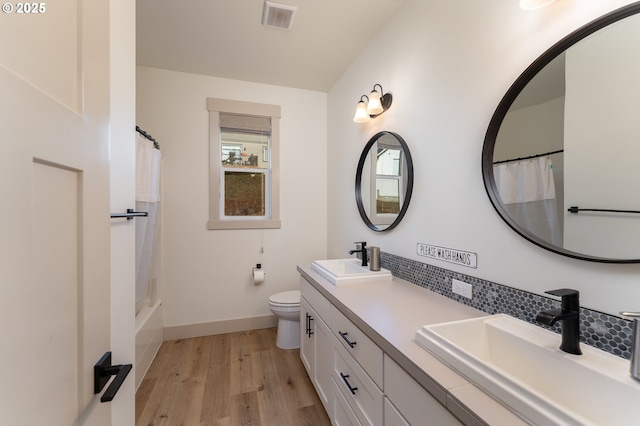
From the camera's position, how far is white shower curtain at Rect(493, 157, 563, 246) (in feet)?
3.21

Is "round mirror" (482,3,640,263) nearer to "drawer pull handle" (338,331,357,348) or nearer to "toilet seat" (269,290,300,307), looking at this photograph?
"drawer pull handle" (338,331,357,348)

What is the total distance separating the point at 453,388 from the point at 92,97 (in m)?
1.17

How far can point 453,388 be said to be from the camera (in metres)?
0.69

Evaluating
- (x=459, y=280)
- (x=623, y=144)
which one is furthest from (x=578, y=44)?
(x=459, y=280)

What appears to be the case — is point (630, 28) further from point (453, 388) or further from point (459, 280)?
point (453, 388)

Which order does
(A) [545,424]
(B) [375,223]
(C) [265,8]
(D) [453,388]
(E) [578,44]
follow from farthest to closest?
1. (B) [375,223]
2. (C) [265,8]
3. (E) [578,44]
4. (D) [453,388]
5. (A) [545,424]

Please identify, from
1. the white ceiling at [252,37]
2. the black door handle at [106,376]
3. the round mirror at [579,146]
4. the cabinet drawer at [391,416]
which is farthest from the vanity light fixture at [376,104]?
the black door handle at [106,376]

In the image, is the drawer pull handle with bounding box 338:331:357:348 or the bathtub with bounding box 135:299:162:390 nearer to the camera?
the drawer pull handle with bounding box 338:331:357:348

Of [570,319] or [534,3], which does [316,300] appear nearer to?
[570,319]

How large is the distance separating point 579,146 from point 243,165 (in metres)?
2.67

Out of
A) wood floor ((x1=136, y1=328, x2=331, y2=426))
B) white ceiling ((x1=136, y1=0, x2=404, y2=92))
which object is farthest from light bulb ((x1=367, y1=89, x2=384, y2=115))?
wood floor ((x1=136, y1=328, x2=331, y2=426))

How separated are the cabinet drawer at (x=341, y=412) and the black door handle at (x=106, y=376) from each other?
0.98 metres

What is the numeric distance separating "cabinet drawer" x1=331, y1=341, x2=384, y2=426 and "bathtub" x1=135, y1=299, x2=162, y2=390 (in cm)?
151

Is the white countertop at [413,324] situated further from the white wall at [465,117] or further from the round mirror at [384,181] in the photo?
the round mirror at [384,181]
